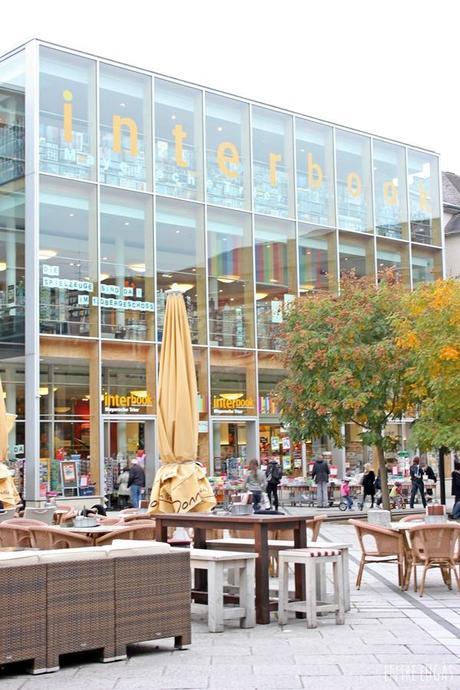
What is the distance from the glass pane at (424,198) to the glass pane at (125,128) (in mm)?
12433

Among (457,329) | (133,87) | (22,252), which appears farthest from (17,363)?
(457,329)

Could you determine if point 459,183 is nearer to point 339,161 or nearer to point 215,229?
point 339,161

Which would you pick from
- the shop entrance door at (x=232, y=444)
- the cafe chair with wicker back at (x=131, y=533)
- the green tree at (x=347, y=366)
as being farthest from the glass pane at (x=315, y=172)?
→ the cafe chair with wicker back at (x=131, y=533)

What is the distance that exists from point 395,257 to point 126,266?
12391 mm

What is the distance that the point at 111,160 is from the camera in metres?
29.8

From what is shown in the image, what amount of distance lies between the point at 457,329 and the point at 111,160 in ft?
40.6

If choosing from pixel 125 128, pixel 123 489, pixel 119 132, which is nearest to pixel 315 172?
pixel 125 128

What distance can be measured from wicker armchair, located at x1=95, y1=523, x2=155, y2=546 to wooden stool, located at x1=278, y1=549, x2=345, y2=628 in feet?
7.54

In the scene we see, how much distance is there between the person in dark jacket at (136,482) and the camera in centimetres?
2661

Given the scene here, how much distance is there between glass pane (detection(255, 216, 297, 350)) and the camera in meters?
33.0

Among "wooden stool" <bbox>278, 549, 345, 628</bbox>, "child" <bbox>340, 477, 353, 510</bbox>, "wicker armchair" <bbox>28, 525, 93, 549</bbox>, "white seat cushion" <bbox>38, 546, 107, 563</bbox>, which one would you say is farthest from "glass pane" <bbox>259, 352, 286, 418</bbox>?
"white seat cushion" <bbox>38, 546, 107, 563</bbox>

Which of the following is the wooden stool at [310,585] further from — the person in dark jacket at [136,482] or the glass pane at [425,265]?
the glass pane at [425,265]

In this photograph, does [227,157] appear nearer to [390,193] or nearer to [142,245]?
[142,245]

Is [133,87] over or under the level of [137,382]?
over
